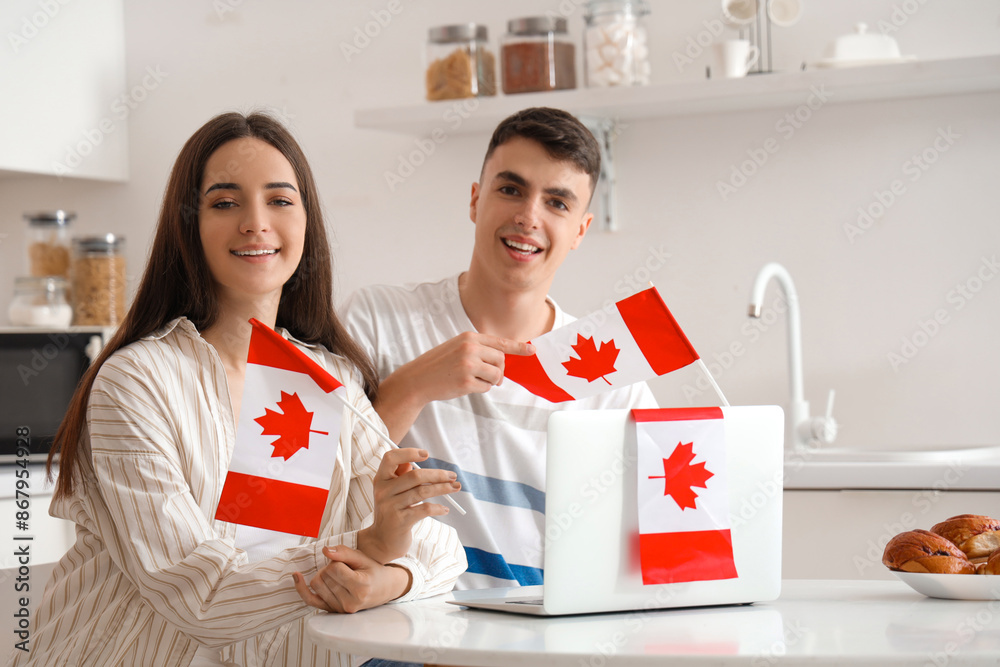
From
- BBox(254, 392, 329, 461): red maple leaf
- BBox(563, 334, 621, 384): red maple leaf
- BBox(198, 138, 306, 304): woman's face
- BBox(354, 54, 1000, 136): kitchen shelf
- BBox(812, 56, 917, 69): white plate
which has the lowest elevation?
BBox(254, 392, 329, 461): red maple leaf

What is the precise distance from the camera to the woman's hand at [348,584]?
1.03 metres

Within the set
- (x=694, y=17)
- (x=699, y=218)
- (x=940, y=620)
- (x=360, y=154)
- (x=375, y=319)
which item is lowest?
(x=940, y=620)

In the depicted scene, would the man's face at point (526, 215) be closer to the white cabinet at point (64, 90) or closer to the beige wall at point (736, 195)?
the beige wall at point (736, 195)

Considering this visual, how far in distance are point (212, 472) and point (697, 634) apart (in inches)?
23.6

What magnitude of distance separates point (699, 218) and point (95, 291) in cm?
153

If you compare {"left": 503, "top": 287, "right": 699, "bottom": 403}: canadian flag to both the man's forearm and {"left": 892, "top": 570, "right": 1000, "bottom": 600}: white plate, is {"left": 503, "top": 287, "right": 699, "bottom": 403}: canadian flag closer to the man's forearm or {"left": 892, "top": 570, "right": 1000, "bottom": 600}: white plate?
the man's forearm

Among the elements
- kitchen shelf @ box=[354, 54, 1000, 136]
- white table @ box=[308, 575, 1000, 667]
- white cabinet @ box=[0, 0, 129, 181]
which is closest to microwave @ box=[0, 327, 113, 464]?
white cabinet @ box=[0, 0, 129, 181]

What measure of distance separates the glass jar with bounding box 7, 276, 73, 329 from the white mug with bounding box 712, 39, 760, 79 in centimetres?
168

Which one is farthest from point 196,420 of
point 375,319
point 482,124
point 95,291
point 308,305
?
point 95,291

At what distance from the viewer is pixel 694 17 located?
235cm

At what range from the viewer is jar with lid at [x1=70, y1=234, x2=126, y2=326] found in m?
2.60

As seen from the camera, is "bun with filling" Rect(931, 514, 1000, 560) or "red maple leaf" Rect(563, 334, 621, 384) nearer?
"bun with filling" Rect(931, 514, 1000, 560)

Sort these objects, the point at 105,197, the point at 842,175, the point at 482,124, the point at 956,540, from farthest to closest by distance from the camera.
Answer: the point at 105,197 < the point at 482,124 < the point at 842,175 < the point at 956,540

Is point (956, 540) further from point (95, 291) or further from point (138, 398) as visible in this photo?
point (95, 291)
